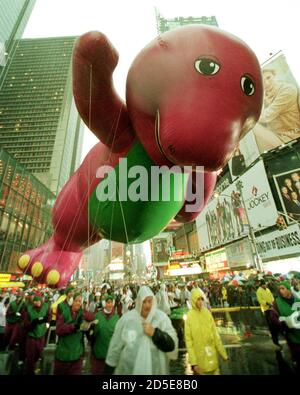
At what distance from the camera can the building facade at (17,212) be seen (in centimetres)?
2553

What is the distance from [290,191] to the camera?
594 inches

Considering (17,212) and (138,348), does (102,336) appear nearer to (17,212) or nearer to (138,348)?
(138,348)

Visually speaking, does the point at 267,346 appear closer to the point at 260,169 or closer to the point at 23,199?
the point at 260,169

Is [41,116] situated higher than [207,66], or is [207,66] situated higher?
[41,116]

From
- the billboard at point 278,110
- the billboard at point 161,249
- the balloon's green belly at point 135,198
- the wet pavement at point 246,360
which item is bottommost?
the wet pavement at point 246,360

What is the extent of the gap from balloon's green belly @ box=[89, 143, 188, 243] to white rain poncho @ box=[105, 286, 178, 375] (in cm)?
88

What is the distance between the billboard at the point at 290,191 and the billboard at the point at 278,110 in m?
3.29

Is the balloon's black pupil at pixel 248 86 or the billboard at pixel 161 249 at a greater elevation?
the billboard at pixel 161 249

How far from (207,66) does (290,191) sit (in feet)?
52.9

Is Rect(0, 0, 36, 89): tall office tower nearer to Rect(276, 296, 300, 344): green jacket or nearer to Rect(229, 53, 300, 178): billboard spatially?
Rect(229, 53, 300, 178): billboard

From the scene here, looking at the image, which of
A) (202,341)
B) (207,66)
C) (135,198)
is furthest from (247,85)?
(202,341)

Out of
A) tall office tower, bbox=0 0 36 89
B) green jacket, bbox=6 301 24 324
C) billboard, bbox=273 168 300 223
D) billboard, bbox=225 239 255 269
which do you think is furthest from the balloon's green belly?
tall office tower, bbox=0 0 36 89

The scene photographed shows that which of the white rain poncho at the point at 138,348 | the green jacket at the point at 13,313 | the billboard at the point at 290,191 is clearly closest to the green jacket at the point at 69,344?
the white rain poncho at the point at 138,348

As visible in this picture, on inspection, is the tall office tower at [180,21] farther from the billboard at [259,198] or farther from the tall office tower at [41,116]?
the billboard at [259,198]
